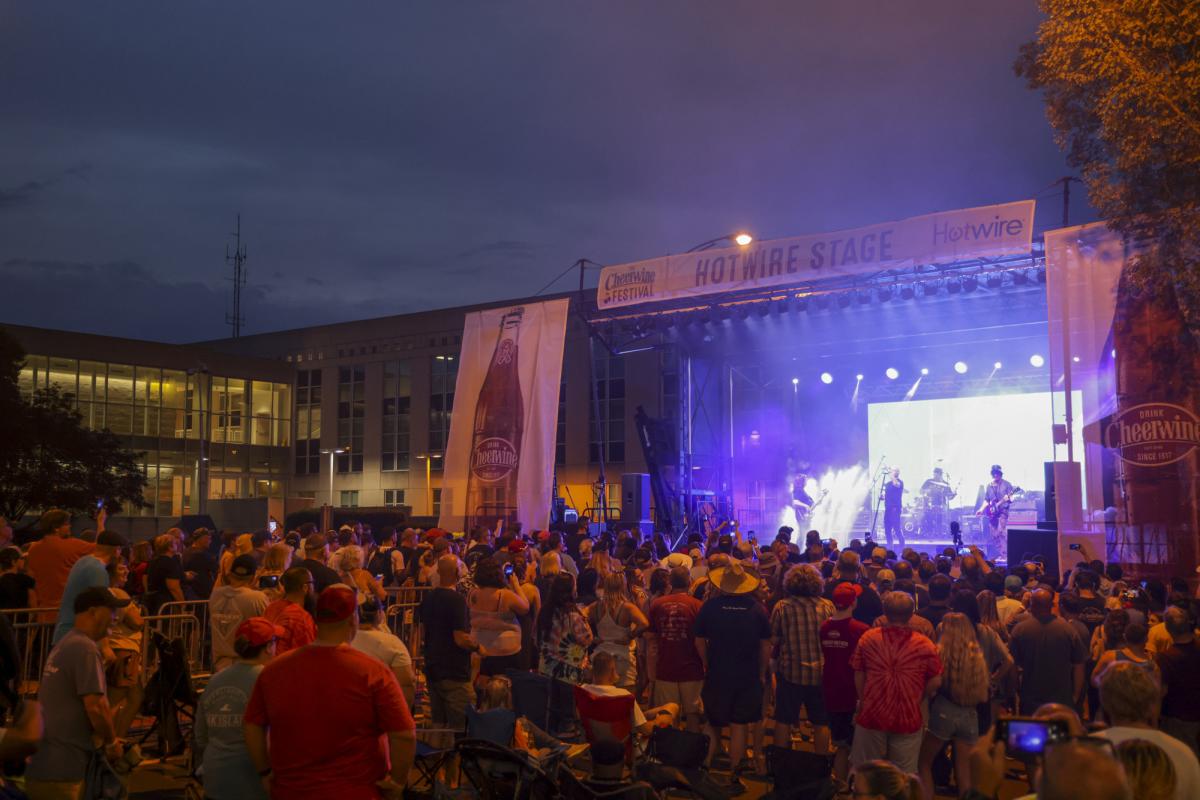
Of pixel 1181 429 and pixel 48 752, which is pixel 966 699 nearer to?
pixel 48 752

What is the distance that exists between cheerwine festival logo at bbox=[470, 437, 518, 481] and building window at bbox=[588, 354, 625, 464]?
17421 mm

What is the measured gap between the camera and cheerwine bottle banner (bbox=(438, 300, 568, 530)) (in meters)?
19.1

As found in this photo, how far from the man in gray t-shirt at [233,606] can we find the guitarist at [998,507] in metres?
18.2

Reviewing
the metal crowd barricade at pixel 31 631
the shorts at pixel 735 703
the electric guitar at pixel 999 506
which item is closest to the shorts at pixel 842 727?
the shorts at pixel 735 703

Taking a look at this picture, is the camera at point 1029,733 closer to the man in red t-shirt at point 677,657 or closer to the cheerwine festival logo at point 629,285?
the man in red t-shirt at point 677,657

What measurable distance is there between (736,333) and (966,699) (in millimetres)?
17188

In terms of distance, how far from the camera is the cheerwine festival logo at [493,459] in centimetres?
1948

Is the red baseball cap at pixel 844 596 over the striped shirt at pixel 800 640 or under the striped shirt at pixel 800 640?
over

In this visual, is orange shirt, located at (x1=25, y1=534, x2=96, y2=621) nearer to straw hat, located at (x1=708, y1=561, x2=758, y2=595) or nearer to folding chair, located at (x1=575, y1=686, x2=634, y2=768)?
folding chair, located at (x1=575, y1=686, x2=634, y2=768)

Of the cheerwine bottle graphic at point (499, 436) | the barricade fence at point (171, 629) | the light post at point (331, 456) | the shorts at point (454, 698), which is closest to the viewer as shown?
the shorts at point (454, 698)

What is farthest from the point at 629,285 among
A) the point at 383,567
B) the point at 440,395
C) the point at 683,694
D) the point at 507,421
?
the point at 440,395

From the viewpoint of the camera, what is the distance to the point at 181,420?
40906 mm

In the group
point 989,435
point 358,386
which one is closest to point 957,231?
point 989,435

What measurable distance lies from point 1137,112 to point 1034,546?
6.76 meters
